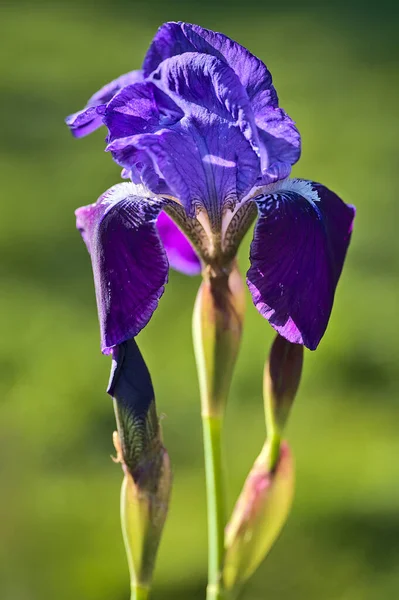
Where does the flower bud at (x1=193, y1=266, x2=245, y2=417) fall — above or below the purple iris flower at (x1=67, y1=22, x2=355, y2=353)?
below

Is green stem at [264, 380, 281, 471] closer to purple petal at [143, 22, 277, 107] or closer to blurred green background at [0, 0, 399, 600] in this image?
purple petal at [143, 22, 277, 107]

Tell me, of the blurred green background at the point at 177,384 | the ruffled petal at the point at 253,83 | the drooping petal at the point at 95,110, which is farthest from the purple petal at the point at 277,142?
the blurred green background at the point at 177,384

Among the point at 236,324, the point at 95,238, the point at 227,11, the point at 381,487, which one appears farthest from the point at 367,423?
the point at 227,11

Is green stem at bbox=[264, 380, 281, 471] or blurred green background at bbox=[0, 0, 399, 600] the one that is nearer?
green stem at bbox=[264, 380, 281, 471]

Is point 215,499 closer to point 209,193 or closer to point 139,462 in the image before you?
point 139,462

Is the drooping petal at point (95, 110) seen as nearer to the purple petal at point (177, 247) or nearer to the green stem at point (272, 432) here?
the purple petal at point (177, 247)

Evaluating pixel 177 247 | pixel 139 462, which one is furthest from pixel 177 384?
pixel 139 462

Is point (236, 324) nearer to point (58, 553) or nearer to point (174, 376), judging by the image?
point (58, 553)

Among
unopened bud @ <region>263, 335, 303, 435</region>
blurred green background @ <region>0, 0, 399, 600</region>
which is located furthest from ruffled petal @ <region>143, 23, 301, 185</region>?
blurred green background @ <region>0, 0, 399, 600</region>
